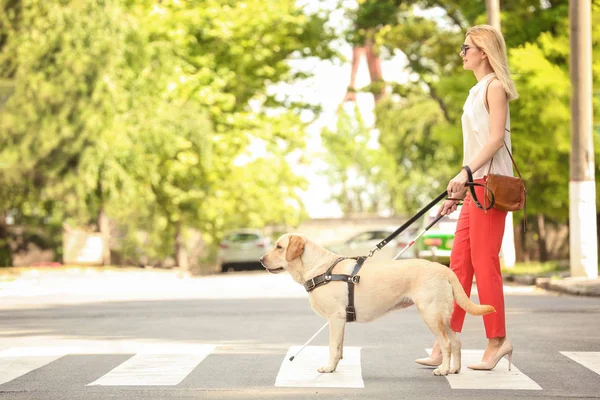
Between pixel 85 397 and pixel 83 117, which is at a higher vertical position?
pixel 83 117

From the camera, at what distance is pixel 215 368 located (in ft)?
31.2

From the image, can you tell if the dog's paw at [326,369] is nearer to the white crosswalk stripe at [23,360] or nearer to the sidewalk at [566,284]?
the white crosswalk stripe at [23,360]

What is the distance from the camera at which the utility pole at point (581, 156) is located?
71.2 feet

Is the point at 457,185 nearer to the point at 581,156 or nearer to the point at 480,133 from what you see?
the point at 480,133

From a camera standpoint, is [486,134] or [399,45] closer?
[486,134]

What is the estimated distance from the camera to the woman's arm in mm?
8734

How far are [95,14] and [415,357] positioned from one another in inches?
954

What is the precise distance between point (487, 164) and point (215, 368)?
2.61m

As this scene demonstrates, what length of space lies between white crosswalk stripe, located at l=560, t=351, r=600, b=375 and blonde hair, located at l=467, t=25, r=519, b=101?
220cm

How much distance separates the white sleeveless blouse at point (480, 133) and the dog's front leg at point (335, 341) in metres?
1.46

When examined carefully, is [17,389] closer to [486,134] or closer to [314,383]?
[314,383]

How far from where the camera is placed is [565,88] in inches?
1015

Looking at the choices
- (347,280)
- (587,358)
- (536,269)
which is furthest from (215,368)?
(536,269)

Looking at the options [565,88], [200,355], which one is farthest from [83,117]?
[200,355]
